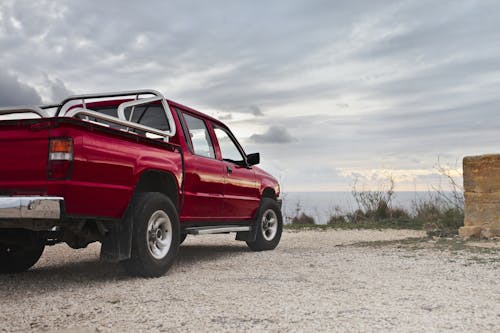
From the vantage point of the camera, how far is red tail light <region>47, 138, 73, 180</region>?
185 inches

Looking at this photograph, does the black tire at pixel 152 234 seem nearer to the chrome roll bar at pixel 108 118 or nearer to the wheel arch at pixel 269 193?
the chrome roll bar at pixel 108 118

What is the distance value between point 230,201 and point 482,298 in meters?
3.73

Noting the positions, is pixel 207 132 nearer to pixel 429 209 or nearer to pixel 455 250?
pixel 455 250

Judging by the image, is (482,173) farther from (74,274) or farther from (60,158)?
(60,158)

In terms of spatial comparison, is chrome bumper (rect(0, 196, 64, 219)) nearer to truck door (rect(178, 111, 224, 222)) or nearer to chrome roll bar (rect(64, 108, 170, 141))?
chrome roll bar (rect(64, 108, 170, 141))

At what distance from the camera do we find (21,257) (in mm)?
6430

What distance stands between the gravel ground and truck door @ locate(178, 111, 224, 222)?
2.22 feet

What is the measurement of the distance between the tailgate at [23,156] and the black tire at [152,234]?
3.48 ft

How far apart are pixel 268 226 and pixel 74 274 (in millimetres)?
3553

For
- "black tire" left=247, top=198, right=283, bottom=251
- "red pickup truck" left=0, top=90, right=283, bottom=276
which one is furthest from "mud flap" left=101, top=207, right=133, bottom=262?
"black tire" left=247, top=198, right=283, bottom=251

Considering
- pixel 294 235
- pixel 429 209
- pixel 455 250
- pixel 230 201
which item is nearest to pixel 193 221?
pixel 230 201

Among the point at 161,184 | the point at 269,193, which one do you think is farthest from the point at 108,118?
the point at 269,193

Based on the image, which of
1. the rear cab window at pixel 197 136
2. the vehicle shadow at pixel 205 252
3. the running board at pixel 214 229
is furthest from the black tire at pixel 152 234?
the vehicle shadow at pixel 205 252

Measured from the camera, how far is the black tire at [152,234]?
18.1 feet
